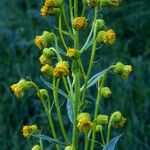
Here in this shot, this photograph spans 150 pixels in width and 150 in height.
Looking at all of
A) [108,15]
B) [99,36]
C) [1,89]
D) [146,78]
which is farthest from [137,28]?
[99,36]

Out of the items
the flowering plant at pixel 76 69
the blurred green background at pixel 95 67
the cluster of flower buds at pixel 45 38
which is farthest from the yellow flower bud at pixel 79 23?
the blurred green background at pixel 95 67

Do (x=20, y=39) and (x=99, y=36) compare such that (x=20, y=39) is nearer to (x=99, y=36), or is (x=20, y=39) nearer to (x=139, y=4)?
(x=139, y=4)

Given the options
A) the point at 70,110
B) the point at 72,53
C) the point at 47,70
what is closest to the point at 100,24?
the point at 72,53

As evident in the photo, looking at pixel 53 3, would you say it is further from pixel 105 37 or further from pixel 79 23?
pixel 105 37

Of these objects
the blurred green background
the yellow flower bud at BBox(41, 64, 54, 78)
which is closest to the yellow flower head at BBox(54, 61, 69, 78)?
the yellow flower bud at BBox(41, 64, 54, 78)

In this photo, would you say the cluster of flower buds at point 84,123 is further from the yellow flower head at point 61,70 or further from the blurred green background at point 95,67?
the blurred green background at point 95,67

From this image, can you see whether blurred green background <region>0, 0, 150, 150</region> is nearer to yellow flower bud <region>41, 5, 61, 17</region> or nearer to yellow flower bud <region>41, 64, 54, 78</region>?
yellow flower bud <region>41, 64, 54, 78</region>

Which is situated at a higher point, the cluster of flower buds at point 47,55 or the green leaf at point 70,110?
the cluster of flower buds at point 47,55
